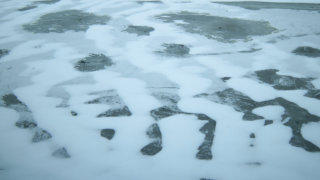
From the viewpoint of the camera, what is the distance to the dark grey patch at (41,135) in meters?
1.46

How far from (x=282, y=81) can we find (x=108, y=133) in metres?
1.39

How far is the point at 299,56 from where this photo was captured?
248cm

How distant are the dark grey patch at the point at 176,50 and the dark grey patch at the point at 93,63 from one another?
56cm

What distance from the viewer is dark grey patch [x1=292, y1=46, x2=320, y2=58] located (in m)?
2.51

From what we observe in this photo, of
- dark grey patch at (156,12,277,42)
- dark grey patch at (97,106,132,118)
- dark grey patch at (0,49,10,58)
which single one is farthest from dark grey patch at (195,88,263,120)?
dark grey patch at (0,49,10,58)

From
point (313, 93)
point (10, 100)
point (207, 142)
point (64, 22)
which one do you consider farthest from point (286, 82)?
point (64, 22)

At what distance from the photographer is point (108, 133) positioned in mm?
1528

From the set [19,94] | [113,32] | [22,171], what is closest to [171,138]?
[22,171]

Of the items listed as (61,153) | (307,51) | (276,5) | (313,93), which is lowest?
(61,153)

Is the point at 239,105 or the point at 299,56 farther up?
the point at 299,56

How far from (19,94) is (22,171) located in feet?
2.61

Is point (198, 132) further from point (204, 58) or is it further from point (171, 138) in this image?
point (204, 58)

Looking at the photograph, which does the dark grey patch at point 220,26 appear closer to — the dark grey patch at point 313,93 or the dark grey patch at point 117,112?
the dark grey patch at point 313,93

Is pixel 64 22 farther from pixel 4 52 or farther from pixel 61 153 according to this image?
pixel 61 153
